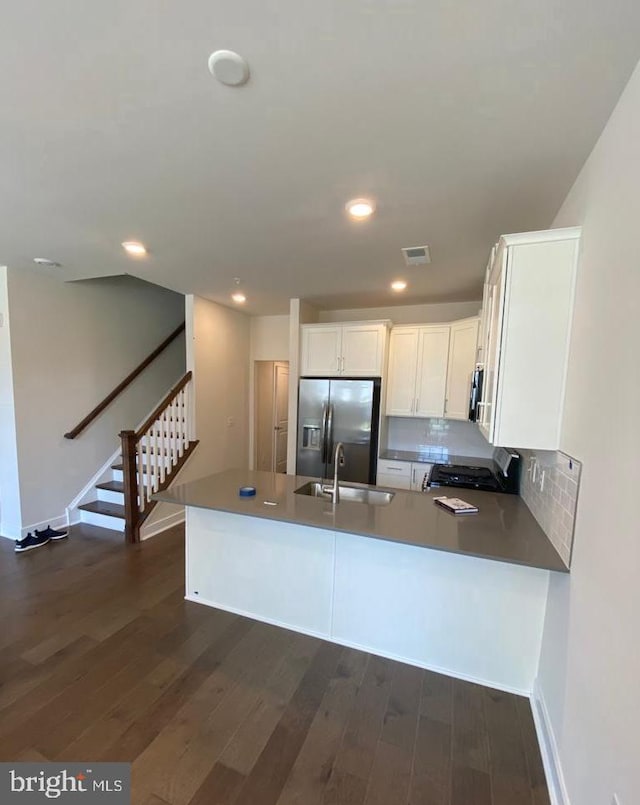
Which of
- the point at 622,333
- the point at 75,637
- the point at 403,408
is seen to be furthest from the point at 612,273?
the point at 75,637

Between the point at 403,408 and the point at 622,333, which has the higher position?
the point at 622,333

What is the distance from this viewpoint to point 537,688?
1728 millimetres

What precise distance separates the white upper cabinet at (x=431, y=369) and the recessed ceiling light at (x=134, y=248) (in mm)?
2642

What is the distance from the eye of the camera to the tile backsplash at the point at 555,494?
4.78 ft

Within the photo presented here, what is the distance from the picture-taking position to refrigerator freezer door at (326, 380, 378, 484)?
152 inches

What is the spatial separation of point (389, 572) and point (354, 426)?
202cm

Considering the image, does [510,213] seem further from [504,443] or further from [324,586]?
[324,586]

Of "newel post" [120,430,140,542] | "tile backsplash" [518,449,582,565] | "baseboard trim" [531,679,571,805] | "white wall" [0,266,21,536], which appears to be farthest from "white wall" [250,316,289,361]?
"baseboard trim" [531,679,571,805]

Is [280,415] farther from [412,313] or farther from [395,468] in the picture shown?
[412,313]

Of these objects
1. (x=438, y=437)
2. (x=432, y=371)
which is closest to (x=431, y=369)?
(x=432, y=371)

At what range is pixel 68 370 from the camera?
3.80 m

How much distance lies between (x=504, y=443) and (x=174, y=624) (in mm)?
2347

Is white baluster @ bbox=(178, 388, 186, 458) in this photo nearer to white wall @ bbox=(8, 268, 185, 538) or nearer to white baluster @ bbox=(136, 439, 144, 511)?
white baluster @ bbox=(136, 439, 144, 511)

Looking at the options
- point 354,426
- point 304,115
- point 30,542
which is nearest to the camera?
point 304,115
